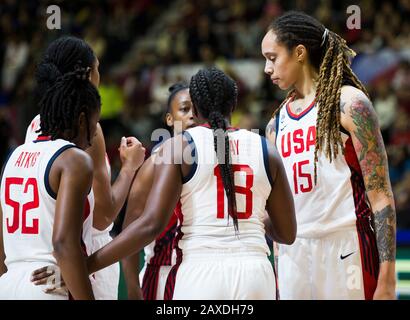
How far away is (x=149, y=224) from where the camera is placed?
336 centimetres

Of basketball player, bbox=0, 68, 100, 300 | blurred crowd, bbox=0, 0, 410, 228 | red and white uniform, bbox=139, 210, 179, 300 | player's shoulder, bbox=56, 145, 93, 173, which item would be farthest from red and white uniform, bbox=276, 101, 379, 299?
blurred crowd, bbox=0, 0, 410, 228

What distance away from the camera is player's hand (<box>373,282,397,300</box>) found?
3607mm

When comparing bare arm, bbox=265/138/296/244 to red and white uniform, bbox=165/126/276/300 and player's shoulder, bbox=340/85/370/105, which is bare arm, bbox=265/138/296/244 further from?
player's shoulder, bbox=340/85/370/105

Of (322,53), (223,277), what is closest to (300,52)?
(322,53)

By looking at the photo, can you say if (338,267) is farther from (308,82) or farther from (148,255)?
(148,255)

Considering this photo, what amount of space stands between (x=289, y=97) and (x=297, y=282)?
107cm

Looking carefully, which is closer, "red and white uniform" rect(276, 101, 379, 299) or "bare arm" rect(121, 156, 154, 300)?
"red and white uniform" rect(276, 101, 379, 299)

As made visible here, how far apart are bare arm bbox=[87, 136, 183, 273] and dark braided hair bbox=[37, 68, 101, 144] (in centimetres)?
44

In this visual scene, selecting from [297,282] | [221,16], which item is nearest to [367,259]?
[297,282]

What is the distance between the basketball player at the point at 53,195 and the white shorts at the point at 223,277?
1.45 ft

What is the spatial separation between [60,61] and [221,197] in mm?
1131

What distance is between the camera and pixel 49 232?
3.31 metres

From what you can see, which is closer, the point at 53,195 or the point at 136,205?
the point at 53,195

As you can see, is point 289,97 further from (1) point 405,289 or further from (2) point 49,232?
(1) point 405,289
